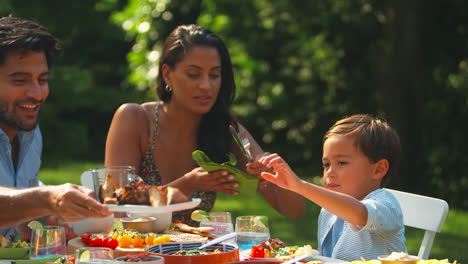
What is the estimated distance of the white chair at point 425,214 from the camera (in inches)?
124

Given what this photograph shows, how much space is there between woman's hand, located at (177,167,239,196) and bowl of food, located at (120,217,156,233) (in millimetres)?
435

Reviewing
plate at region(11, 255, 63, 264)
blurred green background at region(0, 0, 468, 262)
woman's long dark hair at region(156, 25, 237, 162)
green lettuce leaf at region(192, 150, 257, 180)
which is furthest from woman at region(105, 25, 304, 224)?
blurred green background at region(0, 0, 468, 262)

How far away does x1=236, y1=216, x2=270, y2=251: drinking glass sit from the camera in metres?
2.71

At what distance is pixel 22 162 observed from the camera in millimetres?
3557

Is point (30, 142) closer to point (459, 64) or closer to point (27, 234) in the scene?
point (27, 234)

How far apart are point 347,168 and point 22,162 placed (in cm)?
171

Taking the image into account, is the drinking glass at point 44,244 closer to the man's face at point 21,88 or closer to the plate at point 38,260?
the plate at point 38,260

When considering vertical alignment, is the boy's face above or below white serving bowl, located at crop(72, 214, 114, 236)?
above

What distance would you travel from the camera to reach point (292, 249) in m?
2.56

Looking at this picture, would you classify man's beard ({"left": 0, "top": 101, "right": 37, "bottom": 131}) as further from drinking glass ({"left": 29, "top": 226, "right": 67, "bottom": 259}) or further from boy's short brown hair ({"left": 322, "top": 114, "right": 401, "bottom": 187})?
boy's short brown hair ({"left": 322, "top": 114, "right": 401, "bottom": 187})

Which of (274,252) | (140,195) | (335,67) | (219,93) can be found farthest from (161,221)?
(335,67)

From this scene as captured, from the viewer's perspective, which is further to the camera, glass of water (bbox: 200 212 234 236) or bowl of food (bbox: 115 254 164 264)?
glass of water (bbox: 200 212 234 236)

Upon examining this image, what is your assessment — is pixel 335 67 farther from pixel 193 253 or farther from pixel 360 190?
pixel 193 253

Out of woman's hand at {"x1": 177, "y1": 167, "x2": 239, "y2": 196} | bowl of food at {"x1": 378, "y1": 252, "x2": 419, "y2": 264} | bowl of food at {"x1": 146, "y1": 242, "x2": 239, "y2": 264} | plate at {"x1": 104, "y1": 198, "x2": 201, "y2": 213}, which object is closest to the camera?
bowl of food at {"x1": 378, "y1": 252, "x2": 419, "y2": 264}
